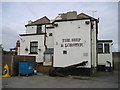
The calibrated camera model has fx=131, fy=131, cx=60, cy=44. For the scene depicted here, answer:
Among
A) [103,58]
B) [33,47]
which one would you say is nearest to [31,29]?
[33,47]

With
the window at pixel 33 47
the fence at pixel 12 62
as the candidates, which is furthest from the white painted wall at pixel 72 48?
the window at pixel 33 47

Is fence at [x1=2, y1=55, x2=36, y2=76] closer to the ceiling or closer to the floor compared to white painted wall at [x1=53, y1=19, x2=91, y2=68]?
closer to the floor

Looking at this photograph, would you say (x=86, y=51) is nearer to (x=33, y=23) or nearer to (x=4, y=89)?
(x=4, y=89)

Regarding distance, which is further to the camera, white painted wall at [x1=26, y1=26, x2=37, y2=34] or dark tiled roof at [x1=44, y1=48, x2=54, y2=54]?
white painted wall at [x1=26, y1=26, x2=37, y2=34]

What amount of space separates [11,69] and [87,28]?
8.66 m

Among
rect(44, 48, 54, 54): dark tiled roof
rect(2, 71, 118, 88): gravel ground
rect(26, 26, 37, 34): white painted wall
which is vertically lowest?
rect(2, 71, 118, 88): gravel ground

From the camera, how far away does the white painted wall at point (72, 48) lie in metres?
13.7

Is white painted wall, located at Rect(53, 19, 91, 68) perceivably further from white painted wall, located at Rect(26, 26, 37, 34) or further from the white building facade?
white painted wall, located at Rect(26, 26, 37, 34)

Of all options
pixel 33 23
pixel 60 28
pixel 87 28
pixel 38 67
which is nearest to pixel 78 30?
pixel 87 28

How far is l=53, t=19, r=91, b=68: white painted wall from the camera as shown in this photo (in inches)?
539

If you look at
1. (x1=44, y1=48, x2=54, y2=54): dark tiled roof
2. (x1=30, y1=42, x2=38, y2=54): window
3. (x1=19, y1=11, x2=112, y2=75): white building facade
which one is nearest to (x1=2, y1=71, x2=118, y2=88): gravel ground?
(x1=19, y1=11, x2=112, y2=75): white building facade

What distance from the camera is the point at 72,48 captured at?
46.4 feet

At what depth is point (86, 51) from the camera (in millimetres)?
13609

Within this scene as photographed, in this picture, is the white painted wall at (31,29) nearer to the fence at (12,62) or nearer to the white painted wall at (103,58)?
the fence at (12,62)
